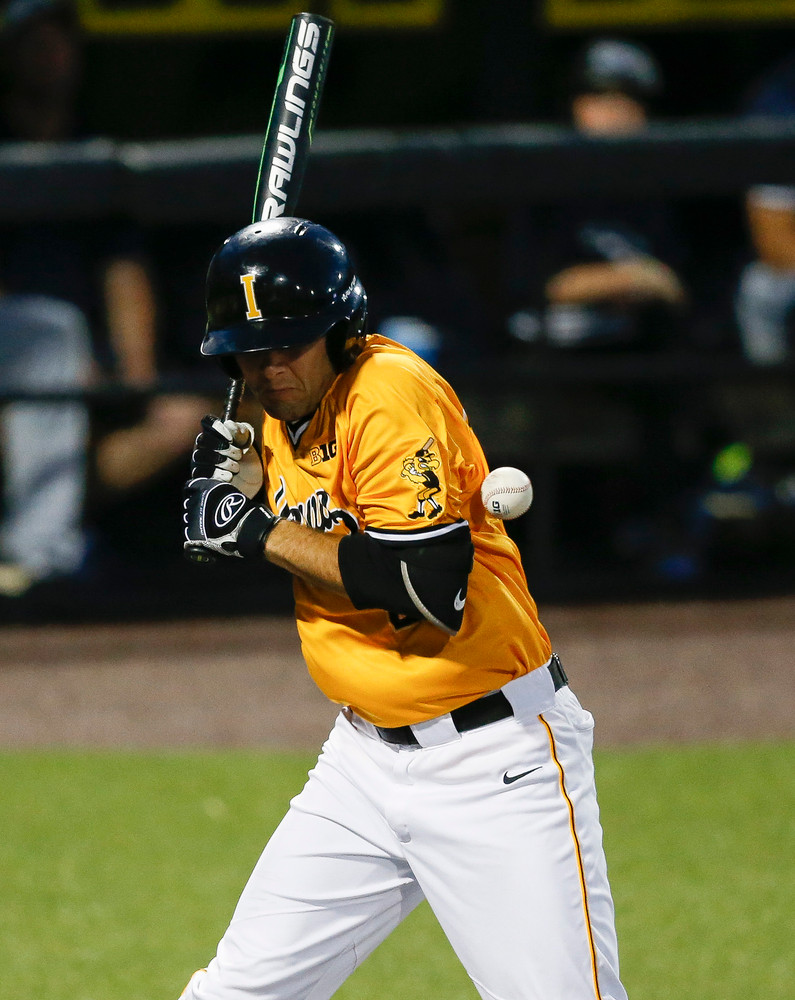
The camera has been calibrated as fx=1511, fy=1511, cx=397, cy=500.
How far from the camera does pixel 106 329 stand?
24.1 feet

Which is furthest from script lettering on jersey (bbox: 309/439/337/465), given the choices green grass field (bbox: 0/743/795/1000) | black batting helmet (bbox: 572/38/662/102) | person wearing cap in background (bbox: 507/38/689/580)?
black batting helmet (bbox: 572/38/662/102)

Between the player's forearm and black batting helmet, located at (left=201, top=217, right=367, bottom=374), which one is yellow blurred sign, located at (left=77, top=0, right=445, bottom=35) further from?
the player's forearm

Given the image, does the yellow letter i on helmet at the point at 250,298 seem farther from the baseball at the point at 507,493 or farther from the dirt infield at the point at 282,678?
the dirt infield at the point at 282,678

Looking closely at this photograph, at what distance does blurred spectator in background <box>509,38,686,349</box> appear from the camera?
713 cm

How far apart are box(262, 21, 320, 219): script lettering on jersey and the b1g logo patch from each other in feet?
3.00

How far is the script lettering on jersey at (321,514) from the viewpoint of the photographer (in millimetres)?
2725

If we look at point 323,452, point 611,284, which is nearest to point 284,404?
point 323,452

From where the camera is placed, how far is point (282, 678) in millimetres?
6523

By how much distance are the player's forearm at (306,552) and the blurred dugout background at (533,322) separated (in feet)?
14.0

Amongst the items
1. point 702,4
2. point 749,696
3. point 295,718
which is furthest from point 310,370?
point 702,4

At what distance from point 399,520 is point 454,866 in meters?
0.60

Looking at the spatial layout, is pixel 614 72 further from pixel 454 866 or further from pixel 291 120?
pixel 454 866

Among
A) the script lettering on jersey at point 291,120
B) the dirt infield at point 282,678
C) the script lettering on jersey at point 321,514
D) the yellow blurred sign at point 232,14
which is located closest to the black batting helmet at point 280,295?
the script lettering on jersey at point 321,514

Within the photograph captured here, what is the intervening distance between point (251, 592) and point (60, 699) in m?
1.36
